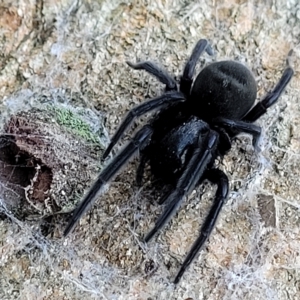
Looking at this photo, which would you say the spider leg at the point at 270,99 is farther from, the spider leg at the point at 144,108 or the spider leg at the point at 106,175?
the spider leg at the point at 106,175

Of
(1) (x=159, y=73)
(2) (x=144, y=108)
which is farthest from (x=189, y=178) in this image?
(1) (x=159, y=73)

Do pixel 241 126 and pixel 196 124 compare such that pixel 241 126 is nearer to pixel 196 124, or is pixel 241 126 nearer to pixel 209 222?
pixel 196 124

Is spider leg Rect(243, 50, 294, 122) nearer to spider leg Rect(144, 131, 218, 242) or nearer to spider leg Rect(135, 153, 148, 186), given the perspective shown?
spider leg Rect(144, 131, 218, 242)

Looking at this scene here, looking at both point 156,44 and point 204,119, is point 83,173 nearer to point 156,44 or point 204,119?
point 204,119

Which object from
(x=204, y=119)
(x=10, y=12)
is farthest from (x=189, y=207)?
(x=10, y=12)

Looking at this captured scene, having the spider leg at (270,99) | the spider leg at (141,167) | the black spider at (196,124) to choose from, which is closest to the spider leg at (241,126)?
the black spider at (196,124)

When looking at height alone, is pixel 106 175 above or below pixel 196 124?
below
